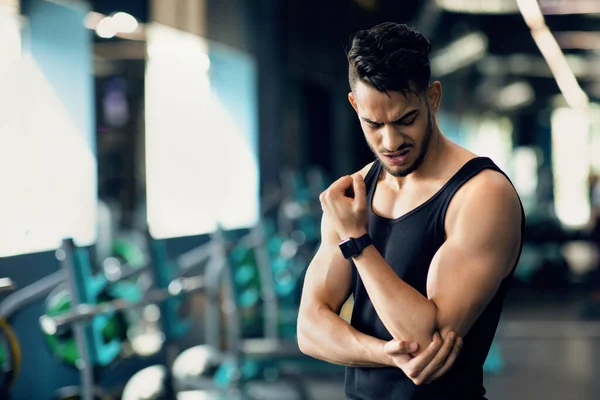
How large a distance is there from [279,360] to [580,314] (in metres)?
3.80

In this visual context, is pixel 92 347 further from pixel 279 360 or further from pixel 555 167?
pixel 555 167

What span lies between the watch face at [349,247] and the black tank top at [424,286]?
3.8 inches

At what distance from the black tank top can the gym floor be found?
12.1 feet

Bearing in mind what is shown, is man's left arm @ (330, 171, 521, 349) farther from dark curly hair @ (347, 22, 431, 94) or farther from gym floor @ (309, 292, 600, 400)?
gym floor @ (309, 292, 600, 400)

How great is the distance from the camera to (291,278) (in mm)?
6410

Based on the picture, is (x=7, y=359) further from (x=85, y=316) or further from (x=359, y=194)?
(x=359, y=194)

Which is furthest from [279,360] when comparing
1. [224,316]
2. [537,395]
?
[537,395]

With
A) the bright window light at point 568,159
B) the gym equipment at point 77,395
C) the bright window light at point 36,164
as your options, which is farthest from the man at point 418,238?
the bright window light at point 568,159

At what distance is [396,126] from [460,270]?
10.7 inches

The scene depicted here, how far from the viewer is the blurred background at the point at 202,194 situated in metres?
4.46

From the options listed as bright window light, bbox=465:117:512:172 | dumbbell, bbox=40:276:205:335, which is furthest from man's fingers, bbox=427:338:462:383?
bright window light, bbox=465:117:512:172

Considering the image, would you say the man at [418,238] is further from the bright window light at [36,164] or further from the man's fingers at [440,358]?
the bright window light at [36,164]

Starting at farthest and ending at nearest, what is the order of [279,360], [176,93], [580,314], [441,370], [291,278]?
[580,314] < [176,93] < [291,278] < [279,360] < [441,370]

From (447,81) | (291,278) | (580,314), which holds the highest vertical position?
(447,81)
